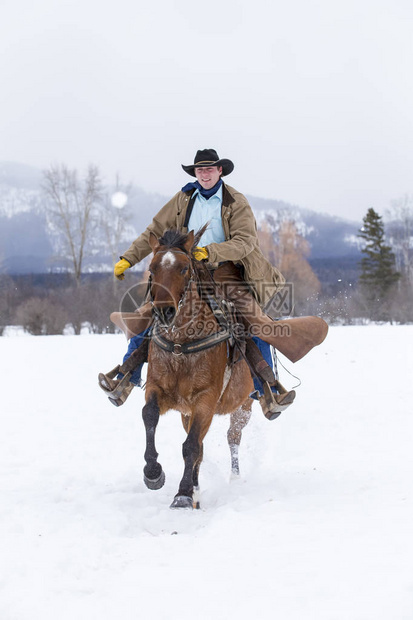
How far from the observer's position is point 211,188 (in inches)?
220

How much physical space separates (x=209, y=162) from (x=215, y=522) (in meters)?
3.55

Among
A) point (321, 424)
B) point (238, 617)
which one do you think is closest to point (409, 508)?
point (238, 617)

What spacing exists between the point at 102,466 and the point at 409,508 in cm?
395

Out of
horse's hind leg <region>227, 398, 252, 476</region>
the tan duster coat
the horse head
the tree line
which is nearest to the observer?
the horse head

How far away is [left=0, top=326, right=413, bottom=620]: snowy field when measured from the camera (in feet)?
8.91

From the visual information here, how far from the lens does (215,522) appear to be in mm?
3912

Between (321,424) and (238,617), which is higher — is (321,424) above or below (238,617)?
below

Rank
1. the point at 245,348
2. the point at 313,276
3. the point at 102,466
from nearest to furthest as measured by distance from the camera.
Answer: the point at 245,348 → the point at 102,466 → the point at 313,276

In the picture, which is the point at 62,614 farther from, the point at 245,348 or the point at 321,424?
the point at 321,424

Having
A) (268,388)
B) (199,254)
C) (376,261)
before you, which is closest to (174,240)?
(199,254)

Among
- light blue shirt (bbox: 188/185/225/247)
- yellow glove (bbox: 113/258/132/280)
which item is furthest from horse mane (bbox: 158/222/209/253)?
light blue shirt (bbox: 188/185/225/247)

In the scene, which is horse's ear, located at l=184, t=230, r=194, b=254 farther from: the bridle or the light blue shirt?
the light blue shirt

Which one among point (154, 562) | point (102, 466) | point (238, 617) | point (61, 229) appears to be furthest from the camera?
point (61, 229)

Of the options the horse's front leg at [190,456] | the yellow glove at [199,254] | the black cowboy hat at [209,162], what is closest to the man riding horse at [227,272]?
the black cowboy hat at [209,162]
